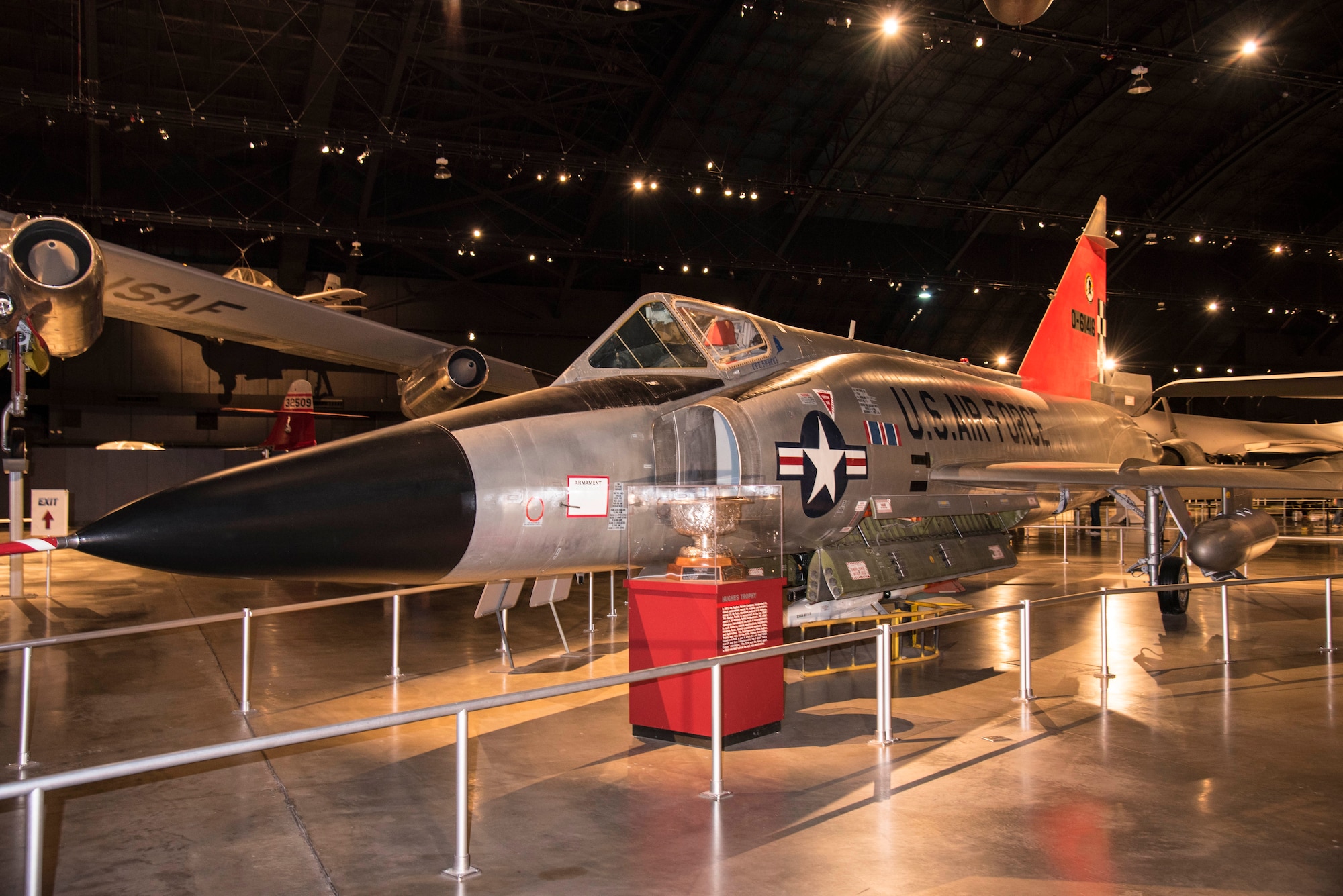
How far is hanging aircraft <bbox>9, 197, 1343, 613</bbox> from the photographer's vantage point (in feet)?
14.0

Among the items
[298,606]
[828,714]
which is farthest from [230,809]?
[828,714]

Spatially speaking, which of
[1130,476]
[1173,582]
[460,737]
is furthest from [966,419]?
[460,737]

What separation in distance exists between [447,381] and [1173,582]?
29.2 ft

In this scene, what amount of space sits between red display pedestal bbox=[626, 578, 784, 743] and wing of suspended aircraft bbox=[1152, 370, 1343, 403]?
37.5 feet

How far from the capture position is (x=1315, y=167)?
3002cm

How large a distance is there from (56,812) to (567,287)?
26685 mm

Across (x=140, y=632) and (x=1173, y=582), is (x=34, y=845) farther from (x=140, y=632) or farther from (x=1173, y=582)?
(x=1173, y=582)

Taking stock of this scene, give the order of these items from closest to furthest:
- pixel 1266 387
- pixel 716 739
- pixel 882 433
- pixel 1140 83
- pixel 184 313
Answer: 1. pixel 716 739
2. pixel 882 433
3. pixel 184 313
4. pixel 1266 387
5. pixel 1140 83

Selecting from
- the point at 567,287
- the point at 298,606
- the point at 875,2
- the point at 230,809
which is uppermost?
the point at 875,2

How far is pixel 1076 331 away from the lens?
42.5 ft

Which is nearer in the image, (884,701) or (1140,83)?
(884,701)

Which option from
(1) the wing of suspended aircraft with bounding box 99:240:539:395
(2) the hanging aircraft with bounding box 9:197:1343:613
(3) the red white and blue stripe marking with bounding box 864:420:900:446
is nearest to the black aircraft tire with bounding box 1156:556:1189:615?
(2) the hanging aircraft with bounding box 9:197:1343:613

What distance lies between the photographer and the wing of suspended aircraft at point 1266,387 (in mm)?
13430

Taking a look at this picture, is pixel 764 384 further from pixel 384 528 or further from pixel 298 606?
pixel 298 606
